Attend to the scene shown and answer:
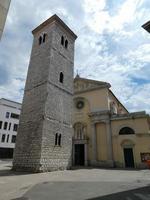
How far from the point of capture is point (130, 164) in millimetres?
20922

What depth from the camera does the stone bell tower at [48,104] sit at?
1434cm

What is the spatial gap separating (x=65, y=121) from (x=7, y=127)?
2577cm

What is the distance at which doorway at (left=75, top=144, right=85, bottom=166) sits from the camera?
79.6 ft

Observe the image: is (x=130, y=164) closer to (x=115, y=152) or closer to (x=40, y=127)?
(x=115, y=152)

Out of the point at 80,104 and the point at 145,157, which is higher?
the point at 80,104

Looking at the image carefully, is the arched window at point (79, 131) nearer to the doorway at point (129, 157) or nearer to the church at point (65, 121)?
the church at point (65, 121)

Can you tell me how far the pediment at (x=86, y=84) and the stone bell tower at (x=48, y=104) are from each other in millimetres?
7304

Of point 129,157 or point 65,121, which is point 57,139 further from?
point 129,157

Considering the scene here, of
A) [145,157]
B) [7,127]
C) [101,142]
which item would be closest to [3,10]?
[145,157]

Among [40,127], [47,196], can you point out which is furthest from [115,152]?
[47,196]

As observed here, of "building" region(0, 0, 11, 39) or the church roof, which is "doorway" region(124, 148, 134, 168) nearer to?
the church roof

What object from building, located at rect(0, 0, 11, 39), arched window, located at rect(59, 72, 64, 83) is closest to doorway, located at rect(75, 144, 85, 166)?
arched window, located at rect(59, 72, 64, 83)

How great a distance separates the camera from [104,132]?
23594 mm

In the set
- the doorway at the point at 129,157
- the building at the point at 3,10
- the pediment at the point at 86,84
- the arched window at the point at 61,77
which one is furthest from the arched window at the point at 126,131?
the building at the point at 3,10
